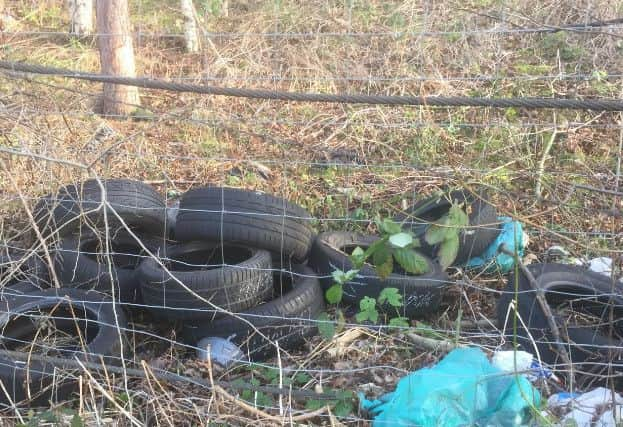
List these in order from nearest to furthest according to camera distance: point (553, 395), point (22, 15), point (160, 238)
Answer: point (553, 395) → point (160, 238) → point (22, 15)

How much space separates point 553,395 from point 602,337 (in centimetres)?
48

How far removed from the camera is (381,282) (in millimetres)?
4141

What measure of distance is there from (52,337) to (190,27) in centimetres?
580

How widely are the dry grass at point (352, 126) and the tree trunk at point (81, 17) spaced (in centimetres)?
24

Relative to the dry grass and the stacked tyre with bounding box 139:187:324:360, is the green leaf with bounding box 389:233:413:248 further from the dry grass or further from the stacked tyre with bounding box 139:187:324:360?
the dry grass

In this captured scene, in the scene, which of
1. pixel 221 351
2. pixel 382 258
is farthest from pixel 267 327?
pixel 382 258

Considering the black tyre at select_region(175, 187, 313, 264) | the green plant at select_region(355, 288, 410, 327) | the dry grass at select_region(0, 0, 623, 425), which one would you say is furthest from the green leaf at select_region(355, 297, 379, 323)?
the black tyre at select_region(175, 187, 313, 264)

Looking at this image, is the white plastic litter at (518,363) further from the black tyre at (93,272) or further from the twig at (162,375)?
the black tyre at (93,272)

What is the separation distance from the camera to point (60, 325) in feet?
13.0

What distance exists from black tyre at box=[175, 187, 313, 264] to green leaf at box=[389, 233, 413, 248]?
1187mm

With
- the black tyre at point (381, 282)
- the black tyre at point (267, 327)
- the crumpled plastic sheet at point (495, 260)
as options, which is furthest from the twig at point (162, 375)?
the crumpled plastic sheet at point (495, 260)

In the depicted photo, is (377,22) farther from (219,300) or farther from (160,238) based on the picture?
(219,300)

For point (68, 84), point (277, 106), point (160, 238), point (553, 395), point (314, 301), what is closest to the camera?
point (553, 395)

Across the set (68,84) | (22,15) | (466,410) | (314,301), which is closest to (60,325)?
(314,301)
